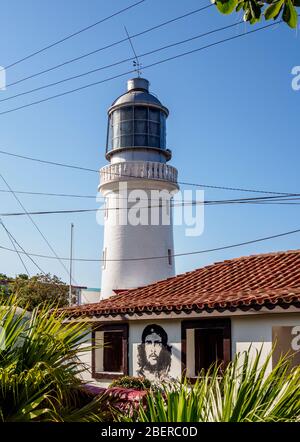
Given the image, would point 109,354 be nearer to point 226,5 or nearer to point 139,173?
point 139,173

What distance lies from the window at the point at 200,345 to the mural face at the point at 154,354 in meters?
0.51

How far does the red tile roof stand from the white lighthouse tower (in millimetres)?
6918

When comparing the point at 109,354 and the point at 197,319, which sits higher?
the point at 197,319

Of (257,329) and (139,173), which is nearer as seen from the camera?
(257,329)

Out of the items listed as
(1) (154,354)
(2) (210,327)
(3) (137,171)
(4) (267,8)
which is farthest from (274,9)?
(3) (137,171)

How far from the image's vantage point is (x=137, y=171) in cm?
2545

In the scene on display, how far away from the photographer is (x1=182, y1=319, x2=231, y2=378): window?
13.5 meters

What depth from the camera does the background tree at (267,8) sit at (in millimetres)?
4230

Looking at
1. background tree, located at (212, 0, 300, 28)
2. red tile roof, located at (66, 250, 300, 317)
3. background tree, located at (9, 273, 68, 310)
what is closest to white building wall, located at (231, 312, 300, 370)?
red tile roof, located at (66, 250, 300, 317)

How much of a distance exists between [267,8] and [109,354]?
530 inches

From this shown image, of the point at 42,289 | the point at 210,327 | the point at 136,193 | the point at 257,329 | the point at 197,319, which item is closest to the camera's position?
the point at 257,329
